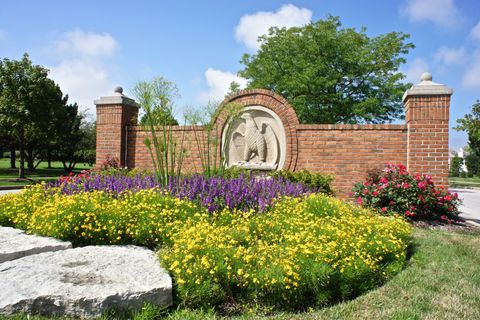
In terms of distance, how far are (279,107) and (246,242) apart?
5865 millimetres

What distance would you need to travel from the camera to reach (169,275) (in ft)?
10.8

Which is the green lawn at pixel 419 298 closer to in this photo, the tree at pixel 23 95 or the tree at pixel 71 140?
the tree at pixel 23 95

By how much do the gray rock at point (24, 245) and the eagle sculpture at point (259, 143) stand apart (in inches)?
232

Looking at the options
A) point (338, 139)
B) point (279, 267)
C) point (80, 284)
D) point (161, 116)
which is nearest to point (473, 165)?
point (338, 139)

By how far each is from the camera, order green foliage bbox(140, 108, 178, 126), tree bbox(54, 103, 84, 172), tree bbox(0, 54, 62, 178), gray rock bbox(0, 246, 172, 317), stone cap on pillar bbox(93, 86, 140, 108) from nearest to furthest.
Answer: gray rock bbox(0, 246, 172, 317) → green foliage bbox(140, 108, 178, 126) → stone cap on pillar bbox(93, 86, 140, 108) → tree bbox(0, 54, 62, 178) → tree bbox(54, 103, 84, 172)

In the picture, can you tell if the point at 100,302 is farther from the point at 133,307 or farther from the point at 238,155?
the point at 238,155

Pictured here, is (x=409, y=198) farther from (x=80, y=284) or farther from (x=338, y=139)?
(x=80, y=284)

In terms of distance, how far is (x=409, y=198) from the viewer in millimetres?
7086

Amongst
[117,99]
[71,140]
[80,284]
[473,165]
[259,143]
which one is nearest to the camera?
[80,284]

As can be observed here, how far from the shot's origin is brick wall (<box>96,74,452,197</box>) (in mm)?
8250

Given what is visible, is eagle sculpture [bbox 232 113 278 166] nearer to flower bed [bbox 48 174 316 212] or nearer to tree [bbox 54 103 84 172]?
flower bed [bbox 48 174 316 212]

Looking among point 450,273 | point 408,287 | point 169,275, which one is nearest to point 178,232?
point 169,275

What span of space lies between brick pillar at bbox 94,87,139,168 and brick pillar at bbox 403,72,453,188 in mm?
7430

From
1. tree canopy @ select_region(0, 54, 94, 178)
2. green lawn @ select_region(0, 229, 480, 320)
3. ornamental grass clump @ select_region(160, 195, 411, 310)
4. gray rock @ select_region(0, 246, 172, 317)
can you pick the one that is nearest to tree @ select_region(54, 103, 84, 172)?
tree canopy @ select_region(0, 54, 94, 178)
